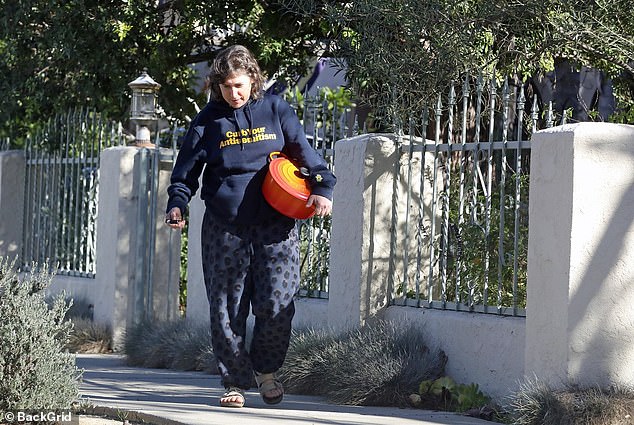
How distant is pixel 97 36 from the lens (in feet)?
39.2

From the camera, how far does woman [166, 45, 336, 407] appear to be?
6.45 m

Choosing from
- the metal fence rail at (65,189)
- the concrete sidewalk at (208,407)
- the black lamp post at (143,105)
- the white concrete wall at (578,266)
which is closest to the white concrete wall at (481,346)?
the white concrete wall at (578,266)

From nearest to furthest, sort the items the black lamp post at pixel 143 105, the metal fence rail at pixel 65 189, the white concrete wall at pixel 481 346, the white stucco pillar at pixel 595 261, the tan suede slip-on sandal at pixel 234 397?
the white stucco pillar at pixel 595 261
the tan suede slip-on sandal at pixel 234 397
the white concrete wall at pixel 481 346
the black lamp post at pixel 143 105
the metal fence rail at pixel 65 189

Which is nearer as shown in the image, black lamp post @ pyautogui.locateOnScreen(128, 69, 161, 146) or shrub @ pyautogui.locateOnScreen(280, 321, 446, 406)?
shrub @ pyautogui.locateOnScreen(280, 321, 446, 406)

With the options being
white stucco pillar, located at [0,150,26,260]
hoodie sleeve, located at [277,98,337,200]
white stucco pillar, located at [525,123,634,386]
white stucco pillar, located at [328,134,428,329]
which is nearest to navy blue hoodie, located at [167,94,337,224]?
hoodie sleeve, located at [277,98,337,200]

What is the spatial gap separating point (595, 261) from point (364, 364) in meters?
1.50

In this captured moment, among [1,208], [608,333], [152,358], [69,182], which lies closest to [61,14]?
[69,182]

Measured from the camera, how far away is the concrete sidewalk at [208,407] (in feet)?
20.0

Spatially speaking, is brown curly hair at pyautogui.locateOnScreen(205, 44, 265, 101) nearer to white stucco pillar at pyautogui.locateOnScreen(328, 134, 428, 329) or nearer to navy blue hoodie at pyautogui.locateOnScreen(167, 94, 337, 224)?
navy blue hoodie at pyautogui.locateOnScreen(167, 94, 337, 224)

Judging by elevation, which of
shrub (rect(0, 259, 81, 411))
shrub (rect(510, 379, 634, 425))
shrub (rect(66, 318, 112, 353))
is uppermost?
shrub (rect(0, 259, 81, 411))

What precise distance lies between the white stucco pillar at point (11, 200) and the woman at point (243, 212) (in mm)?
7116

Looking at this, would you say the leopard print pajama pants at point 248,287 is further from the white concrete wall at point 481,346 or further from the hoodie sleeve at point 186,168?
the white concrete wall at point 481,346

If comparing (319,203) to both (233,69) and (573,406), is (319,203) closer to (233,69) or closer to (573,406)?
(233,69)

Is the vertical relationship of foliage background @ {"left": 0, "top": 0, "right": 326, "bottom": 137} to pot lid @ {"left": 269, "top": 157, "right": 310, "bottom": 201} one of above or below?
above
